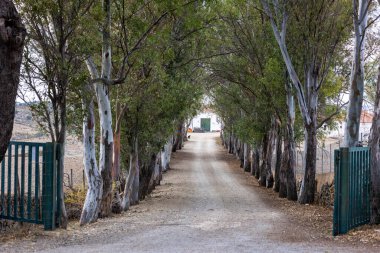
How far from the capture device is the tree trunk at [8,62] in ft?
19.2

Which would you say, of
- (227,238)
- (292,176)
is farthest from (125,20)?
(292,176)

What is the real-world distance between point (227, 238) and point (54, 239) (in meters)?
3.39

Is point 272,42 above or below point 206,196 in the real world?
above

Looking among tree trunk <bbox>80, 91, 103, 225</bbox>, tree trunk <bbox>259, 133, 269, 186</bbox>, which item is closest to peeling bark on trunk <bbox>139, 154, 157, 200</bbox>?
tree trunk <bbox>259, 133, 269, 186</bbox>

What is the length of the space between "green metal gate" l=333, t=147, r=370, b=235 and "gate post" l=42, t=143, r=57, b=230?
19.2 feet

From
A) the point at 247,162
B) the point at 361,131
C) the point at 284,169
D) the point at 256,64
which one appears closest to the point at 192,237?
the point at 284,169

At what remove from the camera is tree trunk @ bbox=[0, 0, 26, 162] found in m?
5.86

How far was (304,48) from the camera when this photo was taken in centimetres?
1834

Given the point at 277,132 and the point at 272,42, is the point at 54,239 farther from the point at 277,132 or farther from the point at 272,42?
the point at 277,132

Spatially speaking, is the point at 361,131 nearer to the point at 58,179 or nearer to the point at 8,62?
the point at 58,179

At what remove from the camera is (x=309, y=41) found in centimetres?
1788

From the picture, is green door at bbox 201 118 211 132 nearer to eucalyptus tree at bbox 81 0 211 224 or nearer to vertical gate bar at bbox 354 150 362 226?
eucalyptus tree at bbox 81 0 211 224

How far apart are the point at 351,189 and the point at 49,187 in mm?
6328

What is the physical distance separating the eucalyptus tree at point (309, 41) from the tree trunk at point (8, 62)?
12126 mm
